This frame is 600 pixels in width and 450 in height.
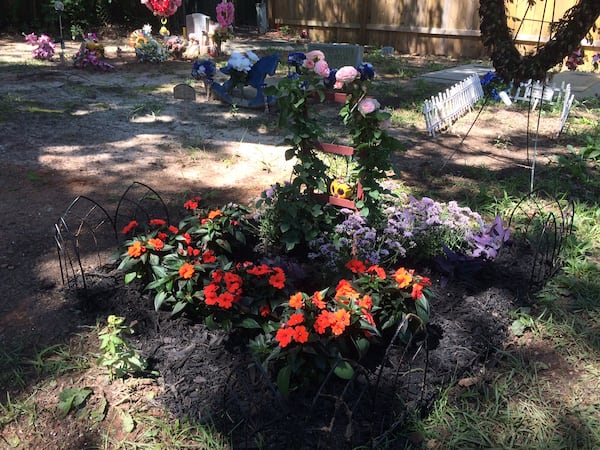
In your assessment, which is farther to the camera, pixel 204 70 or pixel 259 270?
pixel 204 70

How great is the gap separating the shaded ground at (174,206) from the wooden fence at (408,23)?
16.2 feet

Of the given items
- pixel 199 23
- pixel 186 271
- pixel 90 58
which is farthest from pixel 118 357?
pixel 199 23

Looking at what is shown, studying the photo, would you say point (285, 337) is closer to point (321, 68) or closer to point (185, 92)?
point (321, 68)

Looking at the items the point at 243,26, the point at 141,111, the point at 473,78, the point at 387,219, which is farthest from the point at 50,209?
the point at 243,26

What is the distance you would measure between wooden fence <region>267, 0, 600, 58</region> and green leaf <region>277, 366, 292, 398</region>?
11.6 meters

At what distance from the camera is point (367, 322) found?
7.98ft

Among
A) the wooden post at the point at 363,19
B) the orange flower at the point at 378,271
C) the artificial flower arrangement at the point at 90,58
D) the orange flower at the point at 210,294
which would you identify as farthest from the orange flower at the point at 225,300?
the wooden post at the point at 363,19

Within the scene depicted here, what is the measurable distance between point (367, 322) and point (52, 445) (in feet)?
4.71

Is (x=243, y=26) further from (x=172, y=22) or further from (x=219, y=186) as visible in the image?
(x=219, y=186)

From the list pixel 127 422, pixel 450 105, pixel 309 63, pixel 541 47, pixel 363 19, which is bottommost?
pixel 127 422

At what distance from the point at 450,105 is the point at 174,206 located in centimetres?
446

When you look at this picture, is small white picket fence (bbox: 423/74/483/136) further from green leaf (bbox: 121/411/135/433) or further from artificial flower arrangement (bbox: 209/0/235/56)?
artificial flower arrangement (bbox: 209/0/235/56)

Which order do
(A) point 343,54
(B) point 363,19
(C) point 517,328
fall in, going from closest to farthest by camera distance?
(C) point 517,328 → (A) point 343,54 → (B) point 363,19

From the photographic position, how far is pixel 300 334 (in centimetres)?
223
